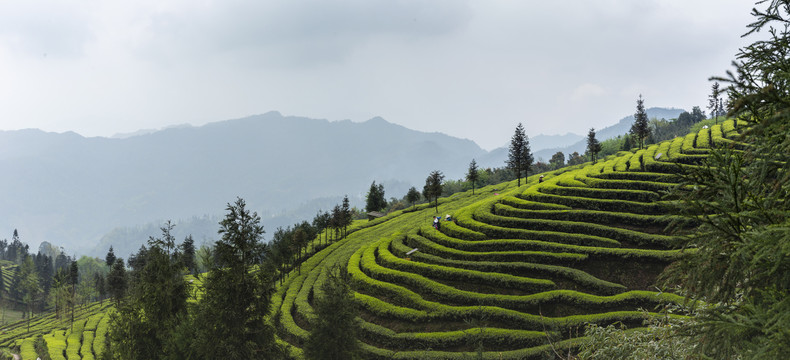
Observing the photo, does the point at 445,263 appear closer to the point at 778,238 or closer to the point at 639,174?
the point at 639,174

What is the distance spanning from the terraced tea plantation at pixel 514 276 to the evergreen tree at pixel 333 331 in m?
2.49

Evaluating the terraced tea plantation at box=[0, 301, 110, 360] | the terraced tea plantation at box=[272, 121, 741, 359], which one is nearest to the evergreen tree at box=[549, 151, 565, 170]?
the terraced tea plantation at box=[272, 121, 741, 359]

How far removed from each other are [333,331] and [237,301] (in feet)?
18.0

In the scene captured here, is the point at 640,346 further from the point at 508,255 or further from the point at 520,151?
the point at 520,151

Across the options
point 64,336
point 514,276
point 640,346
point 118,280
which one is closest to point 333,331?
point 640,346

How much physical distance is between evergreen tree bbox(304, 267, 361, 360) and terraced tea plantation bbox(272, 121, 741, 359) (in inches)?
98.0

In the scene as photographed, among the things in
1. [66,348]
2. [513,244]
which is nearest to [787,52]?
[513,244]

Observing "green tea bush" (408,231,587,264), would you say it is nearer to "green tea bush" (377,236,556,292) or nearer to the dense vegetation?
the dense vegetation

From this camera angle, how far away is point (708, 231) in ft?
26.8

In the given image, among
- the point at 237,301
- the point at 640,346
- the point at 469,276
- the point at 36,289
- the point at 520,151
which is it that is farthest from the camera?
the point at 36,289

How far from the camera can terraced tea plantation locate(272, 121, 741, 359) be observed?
29392 millimetres

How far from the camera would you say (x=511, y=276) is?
34.0m

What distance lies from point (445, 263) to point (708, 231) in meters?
31.0

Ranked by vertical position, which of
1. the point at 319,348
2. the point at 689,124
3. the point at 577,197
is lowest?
the point at 319,348
